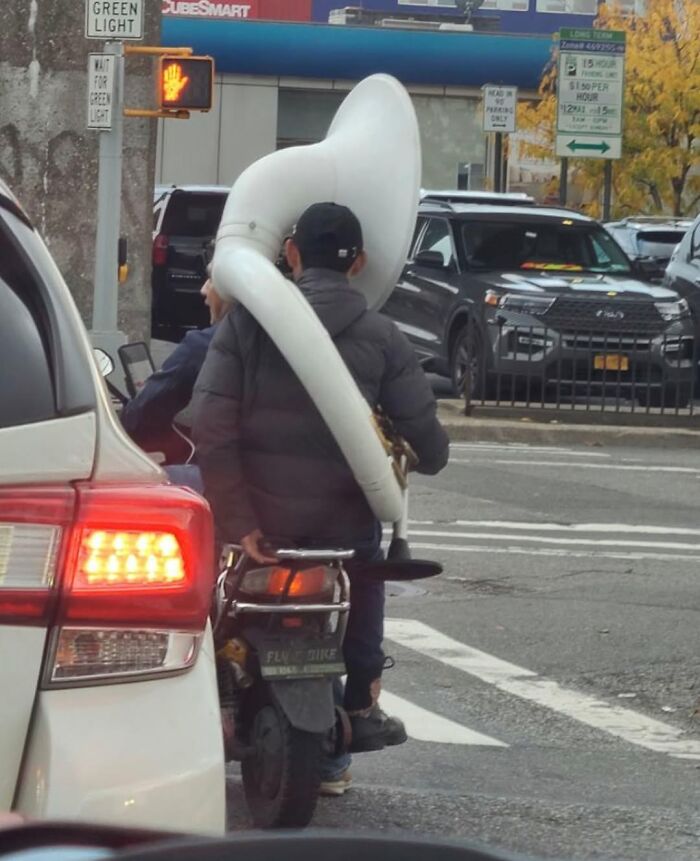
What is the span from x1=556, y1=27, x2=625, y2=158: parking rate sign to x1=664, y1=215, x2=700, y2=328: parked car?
5.69 meters

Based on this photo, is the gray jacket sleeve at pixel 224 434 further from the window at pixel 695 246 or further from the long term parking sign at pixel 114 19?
the window at pixel 695 246

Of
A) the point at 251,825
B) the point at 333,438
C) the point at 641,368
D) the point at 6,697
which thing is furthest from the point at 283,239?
the point at 641,368

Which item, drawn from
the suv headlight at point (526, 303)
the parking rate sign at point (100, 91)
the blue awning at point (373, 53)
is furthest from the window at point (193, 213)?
the blue awning at point (373, 53)

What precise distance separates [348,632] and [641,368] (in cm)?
1115

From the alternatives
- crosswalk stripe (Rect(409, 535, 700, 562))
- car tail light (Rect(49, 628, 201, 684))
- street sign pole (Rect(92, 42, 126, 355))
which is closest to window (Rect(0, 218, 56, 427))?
car tail light (Rect(49, 628, 201, 684))

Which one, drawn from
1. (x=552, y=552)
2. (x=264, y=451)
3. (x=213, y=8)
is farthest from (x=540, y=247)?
(x=213, y=8)

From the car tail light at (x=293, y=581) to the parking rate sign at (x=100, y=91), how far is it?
1190 centimetres

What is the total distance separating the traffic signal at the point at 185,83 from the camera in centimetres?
1683

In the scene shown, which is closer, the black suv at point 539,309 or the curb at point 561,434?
the curb at point 561,434

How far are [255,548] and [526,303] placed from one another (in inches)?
453

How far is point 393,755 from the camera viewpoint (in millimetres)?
6441

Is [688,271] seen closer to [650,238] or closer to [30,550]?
[650,238]

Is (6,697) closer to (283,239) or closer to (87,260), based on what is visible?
(283,239)

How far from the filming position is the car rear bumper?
298cm
